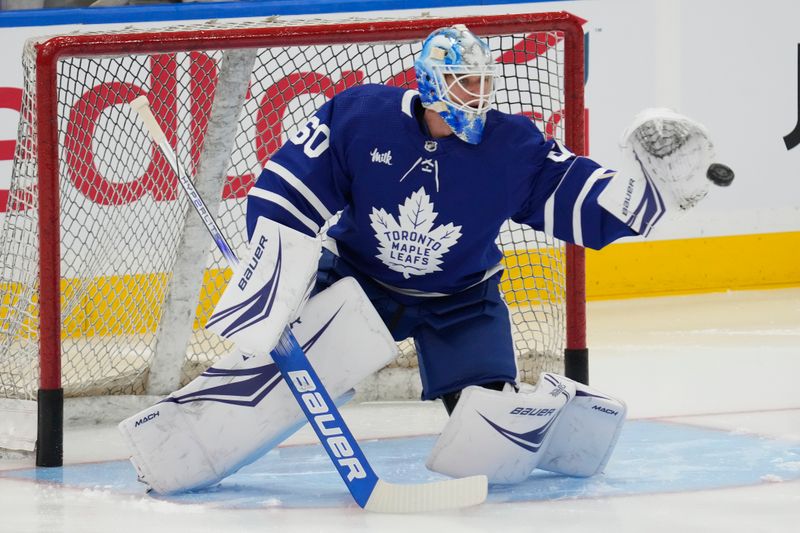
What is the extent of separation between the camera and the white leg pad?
3059mm

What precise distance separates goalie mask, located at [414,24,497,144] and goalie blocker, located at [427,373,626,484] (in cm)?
55

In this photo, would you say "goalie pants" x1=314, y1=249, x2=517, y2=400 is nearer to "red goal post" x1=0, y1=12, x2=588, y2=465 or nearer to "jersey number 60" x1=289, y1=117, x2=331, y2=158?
"jersey number 60" x1=289, y1=117, x2=331, y2=158

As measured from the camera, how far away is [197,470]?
9.68 ft

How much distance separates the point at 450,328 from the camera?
312 centimetres

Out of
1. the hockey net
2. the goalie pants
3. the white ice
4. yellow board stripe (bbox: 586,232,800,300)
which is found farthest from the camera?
yellow board stripe (bbox: 586,232,800,300)

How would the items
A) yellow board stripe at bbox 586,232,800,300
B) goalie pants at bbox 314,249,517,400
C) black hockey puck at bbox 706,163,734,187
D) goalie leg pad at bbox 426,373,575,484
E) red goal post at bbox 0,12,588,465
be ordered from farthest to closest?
yellow board stripe at bbox 586,232,800,300, red goal post at bbox 0,12,588,465, goalie pants at bbox 314,249,517,400, goalie leg pad at bbox 426,373,575,484, black hockey puck at bbox 706,163,734,187

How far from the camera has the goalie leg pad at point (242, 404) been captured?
2941mm

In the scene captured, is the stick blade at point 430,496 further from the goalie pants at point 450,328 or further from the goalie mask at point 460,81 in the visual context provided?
the goalie mask at point 460,81

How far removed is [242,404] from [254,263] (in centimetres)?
32

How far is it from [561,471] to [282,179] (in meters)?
0.88

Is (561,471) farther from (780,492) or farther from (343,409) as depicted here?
(343,409)

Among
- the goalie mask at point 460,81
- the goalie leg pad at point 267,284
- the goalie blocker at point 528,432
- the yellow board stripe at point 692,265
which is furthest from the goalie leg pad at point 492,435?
the yellow board stripe at point 692,265

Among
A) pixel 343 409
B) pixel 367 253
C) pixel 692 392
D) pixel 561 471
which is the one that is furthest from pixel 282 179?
pixel 692 392

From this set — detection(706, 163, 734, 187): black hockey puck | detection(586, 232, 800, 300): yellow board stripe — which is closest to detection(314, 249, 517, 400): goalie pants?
detection(706, 163, 734, 187): black hockey puck
